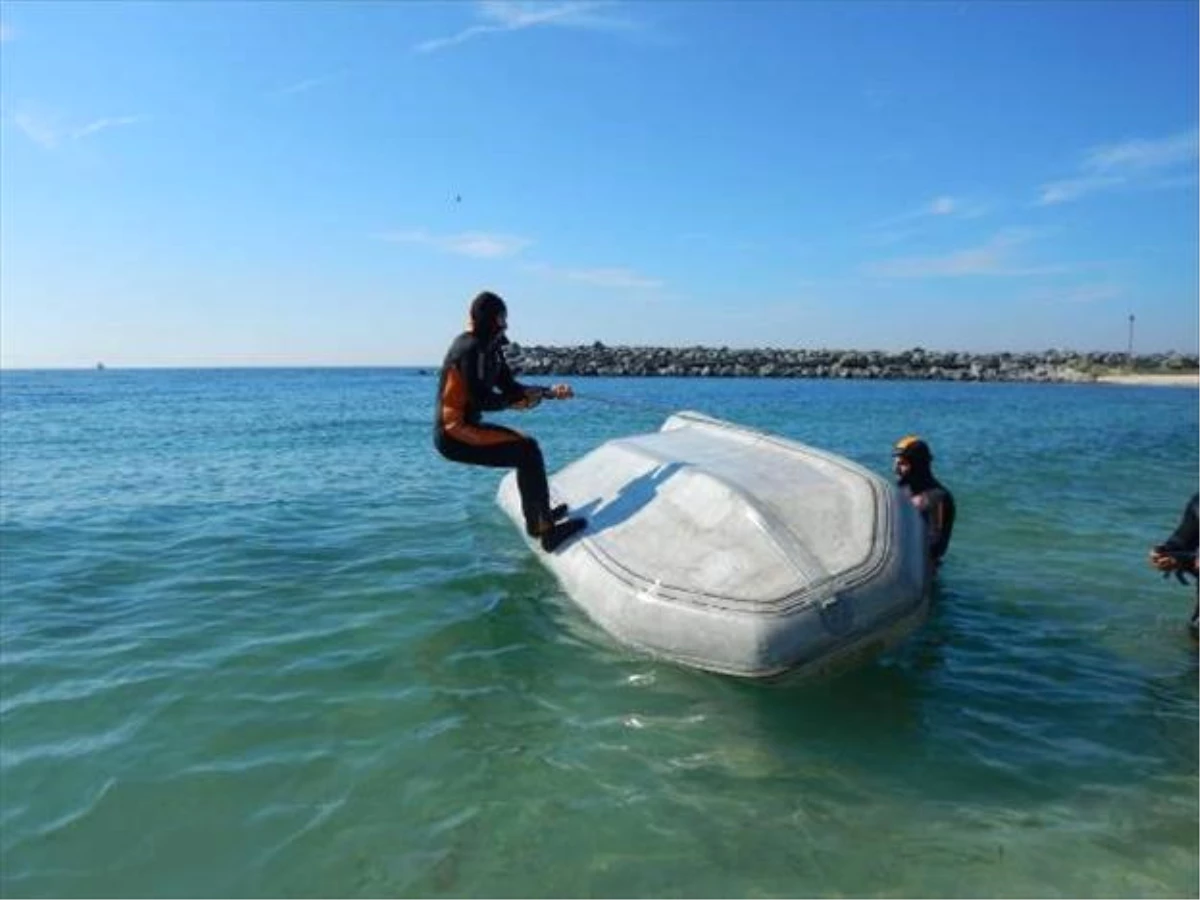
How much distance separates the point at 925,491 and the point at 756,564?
293cm

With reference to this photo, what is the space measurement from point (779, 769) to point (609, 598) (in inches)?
87.3

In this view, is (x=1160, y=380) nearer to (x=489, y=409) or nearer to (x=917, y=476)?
(x=917, y=476)

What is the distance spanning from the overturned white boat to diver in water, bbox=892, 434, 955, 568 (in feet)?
3.56

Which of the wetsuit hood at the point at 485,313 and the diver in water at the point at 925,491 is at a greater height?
the wetsuit hood at the point at 485,313

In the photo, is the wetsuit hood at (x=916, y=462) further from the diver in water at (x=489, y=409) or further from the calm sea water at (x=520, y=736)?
the diver in water at (x=489, y=409)

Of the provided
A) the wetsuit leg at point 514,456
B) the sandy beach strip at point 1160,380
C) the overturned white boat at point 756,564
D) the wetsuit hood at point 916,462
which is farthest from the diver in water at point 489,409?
the sandy beach strip at point 1160,380

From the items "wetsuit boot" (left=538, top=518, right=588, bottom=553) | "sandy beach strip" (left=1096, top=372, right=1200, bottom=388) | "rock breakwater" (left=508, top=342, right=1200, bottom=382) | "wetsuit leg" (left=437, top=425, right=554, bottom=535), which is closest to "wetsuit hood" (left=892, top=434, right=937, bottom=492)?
"wetsuit boot" (left=538, top=518, right=588, bottom=553)

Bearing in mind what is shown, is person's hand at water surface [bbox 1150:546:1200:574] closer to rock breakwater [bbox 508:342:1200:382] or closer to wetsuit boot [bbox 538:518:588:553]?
wetsuit boot [bbox 538:518:588:553]

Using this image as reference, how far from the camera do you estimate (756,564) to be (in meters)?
6.31

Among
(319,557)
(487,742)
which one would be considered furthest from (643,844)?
(319,557)

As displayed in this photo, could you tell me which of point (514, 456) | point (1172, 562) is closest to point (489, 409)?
point (514, 456)

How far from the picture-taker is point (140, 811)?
187 inches

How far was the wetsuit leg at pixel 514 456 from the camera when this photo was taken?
810 cm

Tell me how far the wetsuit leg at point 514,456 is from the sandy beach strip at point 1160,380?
2797 inches
